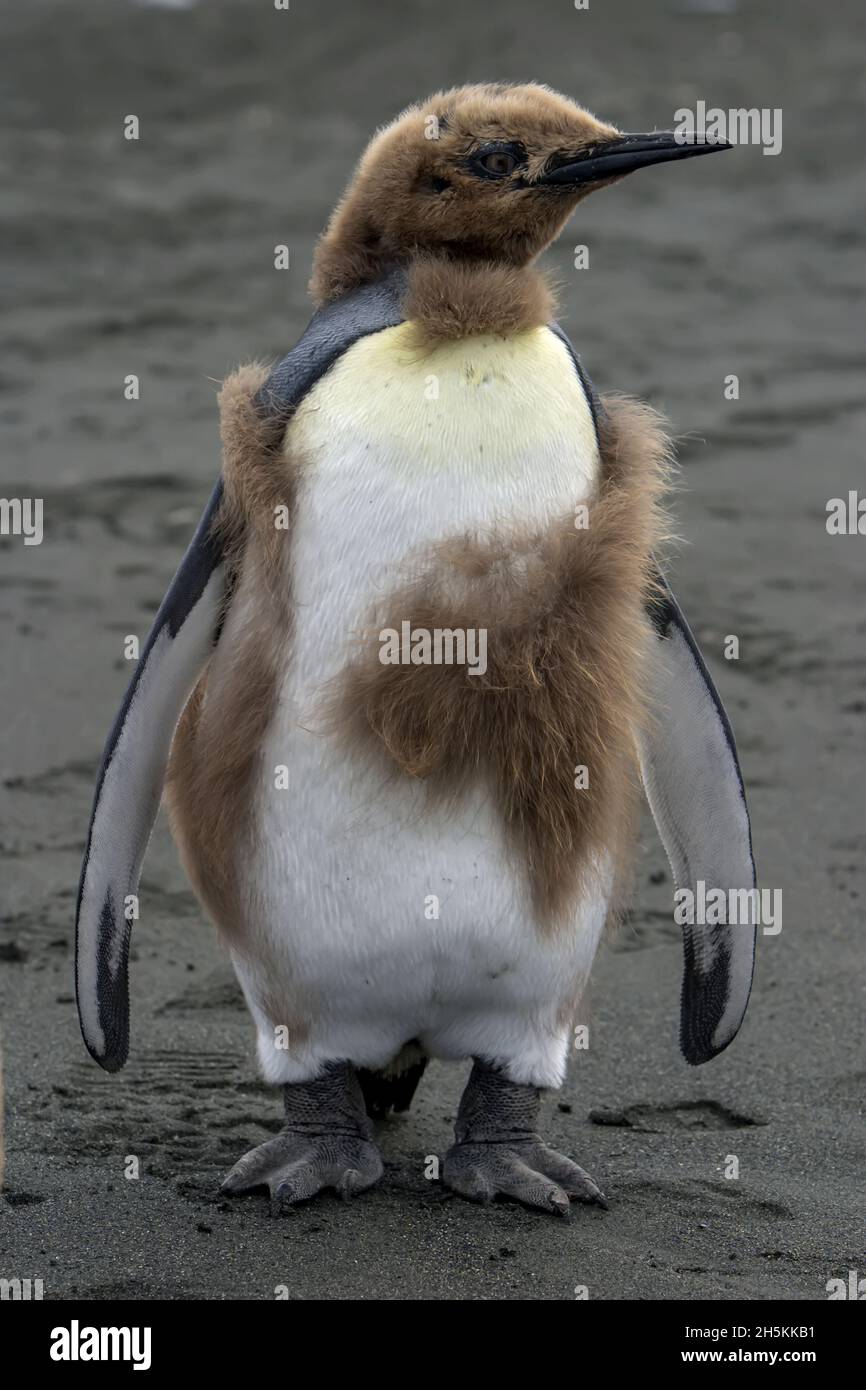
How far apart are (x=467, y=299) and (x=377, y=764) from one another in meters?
0.64

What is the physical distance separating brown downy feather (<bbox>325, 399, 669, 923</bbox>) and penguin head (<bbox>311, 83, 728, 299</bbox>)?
1.24ft

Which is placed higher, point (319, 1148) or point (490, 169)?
point (490, 169)

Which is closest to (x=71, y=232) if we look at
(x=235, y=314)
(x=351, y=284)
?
(x=235, y=314)

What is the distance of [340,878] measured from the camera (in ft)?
9.09

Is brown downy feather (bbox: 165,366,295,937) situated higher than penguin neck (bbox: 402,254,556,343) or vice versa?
penguin neck (bbox: 402,254,556,343)

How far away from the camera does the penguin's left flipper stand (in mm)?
2887

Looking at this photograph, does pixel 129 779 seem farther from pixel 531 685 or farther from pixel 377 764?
pixel 531 685

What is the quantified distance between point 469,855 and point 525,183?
35.9 inches

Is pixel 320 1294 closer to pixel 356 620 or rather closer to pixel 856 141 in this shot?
pixel 356 620

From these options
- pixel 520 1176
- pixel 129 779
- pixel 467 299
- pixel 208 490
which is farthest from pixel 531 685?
pixel 208 490

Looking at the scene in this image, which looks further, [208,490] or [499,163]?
[208,490]

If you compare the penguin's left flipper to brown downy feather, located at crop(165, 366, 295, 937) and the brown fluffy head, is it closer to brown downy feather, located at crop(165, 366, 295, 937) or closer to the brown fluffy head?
brown downy feather, located at crop(165, 366, 295, 937)

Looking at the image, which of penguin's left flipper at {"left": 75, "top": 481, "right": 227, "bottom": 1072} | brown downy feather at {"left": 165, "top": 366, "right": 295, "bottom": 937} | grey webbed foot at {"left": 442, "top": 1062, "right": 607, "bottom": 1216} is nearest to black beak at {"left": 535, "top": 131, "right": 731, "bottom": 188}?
brown downy feather at {"left": 165, "top": 366, "right": 295, "bottom": 937}

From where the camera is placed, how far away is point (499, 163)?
8.79 feet
